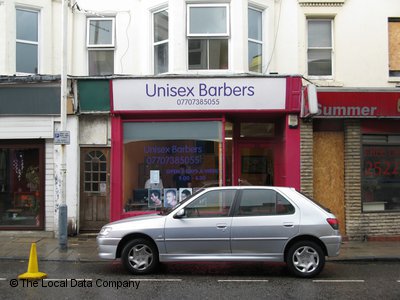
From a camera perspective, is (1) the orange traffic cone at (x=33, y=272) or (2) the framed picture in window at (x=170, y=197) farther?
(2) the framed picture in window at (x=170, y=197)

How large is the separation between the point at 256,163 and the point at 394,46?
485 cm

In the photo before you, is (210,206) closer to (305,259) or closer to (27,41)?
(305,259)

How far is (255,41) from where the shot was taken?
512 inches

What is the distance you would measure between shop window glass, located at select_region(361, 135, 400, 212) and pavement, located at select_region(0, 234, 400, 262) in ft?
3.44

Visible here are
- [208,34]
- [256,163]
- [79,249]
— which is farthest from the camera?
[256,163]

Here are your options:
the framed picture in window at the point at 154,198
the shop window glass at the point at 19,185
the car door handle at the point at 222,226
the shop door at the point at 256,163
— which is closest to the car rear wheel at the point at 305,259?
Result: the car door handle at the point at 222,226

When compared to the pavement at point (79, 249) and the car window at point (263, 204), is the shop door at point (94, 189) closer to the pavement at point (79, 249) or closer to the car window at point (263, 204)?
the pavement at point (79, 249)

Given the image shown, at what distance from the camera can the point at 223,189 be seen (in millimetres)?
8570

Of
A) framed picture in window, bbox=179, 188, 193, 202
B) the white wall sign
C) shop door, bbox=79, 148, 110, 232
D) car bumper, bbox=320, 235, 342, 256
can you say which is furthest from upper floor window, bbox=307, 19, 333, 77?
car bumper, bbox=320, 235, 342, 256

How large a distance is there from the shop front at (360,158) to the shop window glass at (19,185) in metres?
7.43

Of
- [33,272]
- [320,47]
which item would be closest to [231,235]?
[33,272]

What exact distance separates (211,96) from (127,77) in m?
2.19

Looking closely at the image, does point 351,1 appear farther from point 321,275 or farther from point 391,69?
point 321,275

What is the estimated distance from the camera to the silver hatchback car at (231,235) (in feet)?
27.0
